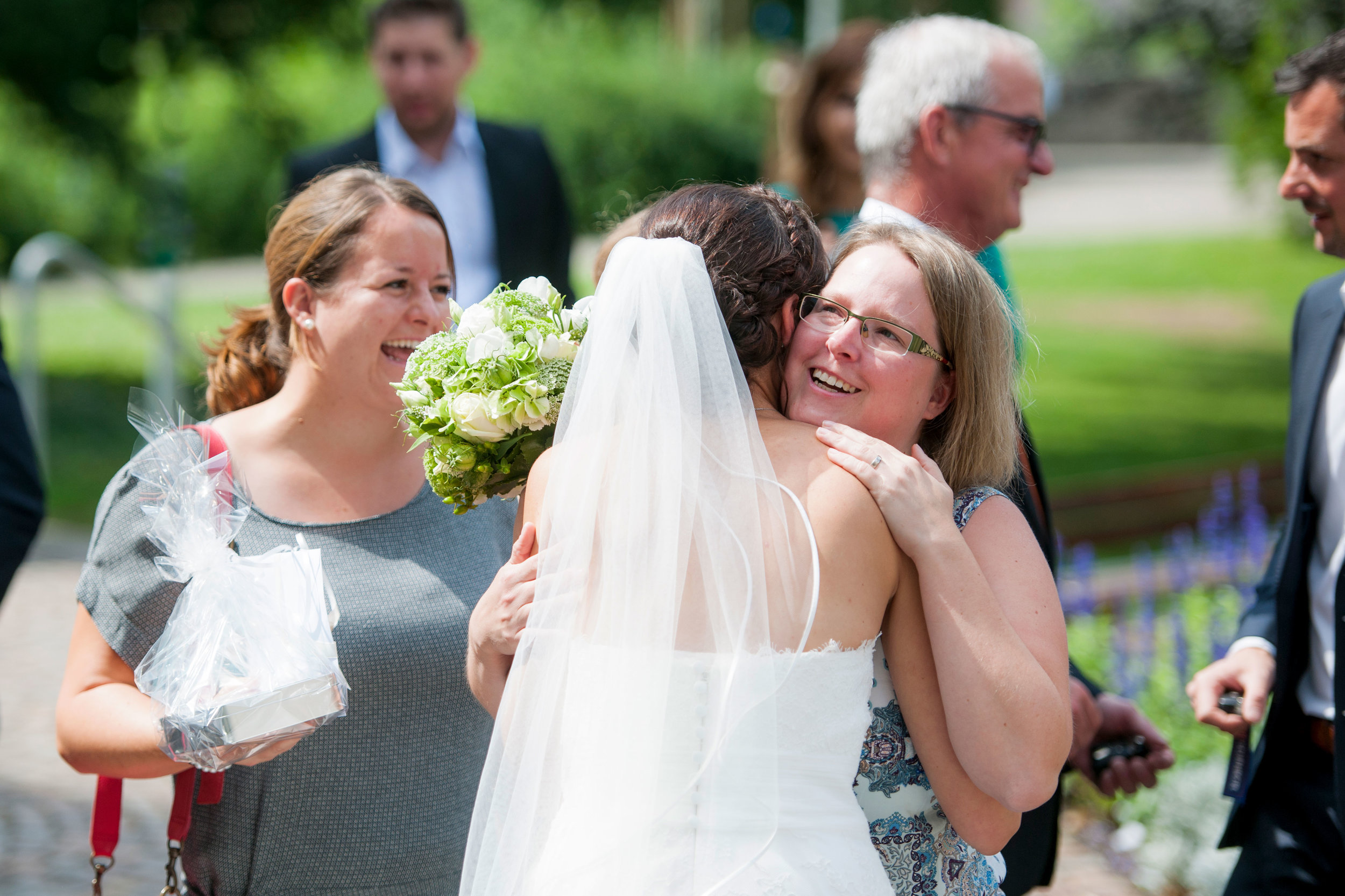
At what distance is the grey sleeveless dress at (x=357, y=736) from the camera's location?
2.47 metres

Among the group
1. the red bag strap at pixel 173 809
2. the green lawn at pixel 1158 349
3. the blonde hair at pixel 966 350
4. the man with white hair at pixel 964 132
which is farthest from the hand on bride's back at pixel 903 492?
the green lawn at pixel 1158 349

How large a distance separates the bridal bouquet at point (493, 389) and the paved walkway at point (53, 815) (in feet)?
8.86

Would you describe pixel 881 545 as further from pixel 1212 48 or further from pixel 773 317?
pixel 1212 48

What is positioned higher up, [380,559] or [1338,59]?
[1338,59]

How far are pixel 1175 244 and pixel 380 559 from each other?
23.3 metres

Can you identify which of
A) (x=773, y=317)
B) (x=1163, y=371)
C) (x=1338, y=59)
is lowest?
(x=1163, y=371)

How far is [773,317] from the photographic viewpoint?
6.84 feet

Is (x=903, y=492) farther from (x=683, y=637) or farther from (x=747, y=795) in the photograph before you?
(x=747, y=795)

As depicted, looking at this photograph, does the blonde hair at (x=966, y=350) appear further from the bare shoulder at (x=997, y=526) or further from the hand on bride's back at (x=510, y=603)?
the hand on bride's back at (x=510, y=603)

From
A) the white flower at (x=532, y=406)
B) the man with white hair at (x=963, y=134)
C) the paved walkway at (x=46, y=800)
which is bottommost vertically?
the paved walkway at (x=46, y=800)

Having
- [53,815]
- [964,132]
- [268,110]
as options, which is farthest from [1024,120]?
[268,110]

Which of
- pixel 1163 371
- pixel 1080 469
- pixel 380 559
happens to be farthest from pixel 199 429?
pixel 1163 371

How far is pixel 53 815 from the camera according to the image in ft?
16.6

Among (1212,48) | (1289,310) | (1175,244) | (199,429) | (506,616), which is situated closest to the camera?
(506,616)
